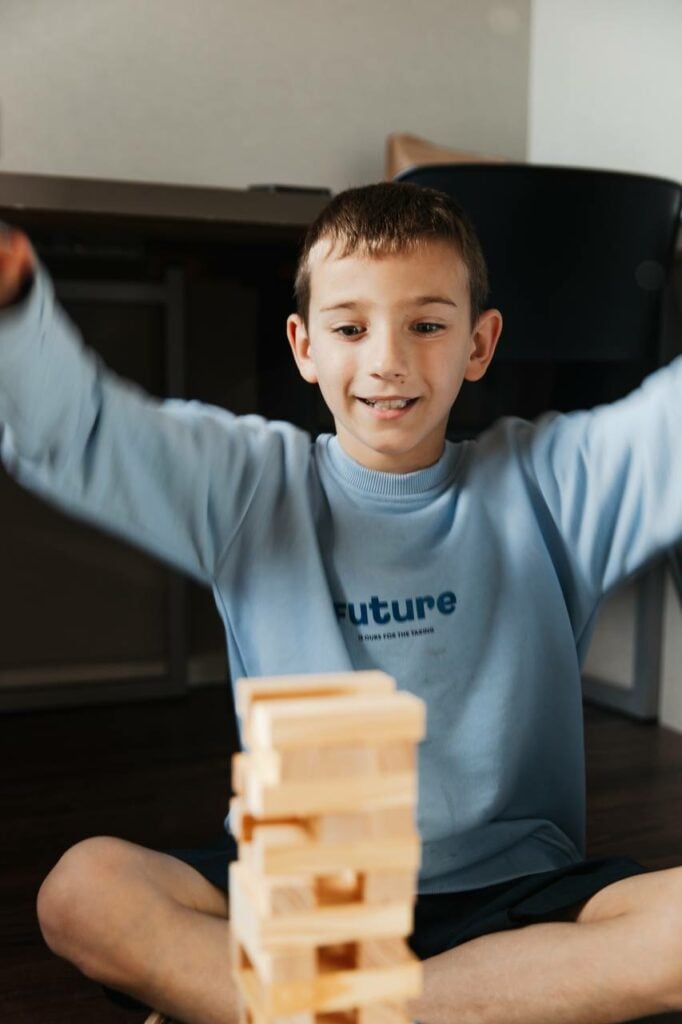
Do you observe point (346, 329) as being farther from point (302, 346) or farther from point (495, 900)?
point (495, 900)

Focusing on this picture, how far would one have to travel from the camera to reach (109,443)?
2.68 feet

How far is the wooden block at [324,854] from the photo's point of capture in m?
0.49

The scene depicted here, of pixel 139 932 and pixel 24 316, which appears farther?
pixel 139 932

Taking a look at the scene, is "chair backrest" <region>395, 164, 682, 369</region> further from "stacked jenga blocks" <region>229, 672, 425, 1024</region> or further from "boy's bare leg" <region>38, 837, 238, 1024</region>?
"stacked jenga blocks" <region>229, 672, 425, 1024</region>

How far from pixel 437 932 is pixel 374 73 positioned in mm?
2120

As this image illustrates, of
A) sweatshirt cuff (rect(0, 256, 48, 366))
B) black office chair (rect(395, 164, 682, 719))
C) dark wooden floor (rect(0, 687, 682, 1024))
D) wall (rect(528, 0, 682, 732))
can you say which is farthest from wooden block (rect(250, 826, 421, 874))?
wall (rect(528, 0, 682, 732))

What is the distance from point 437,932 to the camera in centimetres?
95

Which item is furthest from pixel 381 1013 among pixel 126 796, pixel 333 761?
pixel 126 796

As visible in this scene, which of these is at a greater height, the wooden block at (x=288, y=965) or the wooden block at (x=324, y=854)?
the wooden block at (x=324, y=854)

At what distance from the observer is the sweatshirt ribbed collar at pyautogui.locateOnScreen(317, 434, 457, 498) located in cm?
98

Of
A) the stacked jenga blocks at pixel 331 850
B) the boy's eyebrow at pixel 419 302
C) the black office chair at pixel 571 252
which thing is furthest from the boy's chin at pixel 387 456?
the black office chair at pixel 571 252

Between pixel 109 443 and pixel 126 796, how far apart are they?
0.98m

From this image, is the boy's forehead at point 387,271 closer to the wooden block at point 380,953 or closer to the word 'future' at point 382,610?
the word 'future' at point 382,610

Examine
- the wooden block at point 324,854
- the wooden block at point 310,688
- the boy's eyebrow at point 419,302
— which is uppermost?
the boy's eyebrow at point 419,302
